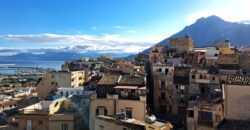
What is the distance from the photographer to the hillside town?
78.2 ft

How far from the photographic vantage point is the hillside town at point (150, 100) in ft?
78.2

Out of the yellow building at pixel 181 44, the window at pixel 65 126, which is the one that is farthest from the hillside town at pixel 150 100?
the yellow building at pixel 181 44

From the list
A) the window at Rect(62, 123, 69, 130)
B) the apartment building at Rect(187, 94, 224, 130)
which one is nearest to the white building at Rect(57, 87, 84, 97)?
the window at Rect(62, 123, 69, 130)

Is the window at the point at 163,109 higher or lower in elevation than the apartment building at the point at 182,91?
lower

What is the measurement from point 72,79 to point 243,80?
44428 mm

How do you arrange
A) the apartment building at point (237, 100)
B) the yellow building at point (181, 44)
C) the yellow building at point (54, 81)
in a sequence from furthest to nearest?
the yellow building at point (181, 44) → the yellow building at point (54, 81) → the apartment building at point (237, 100)

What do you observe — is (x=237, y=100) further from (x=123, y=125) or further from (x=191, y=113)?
(x=191, y=113)

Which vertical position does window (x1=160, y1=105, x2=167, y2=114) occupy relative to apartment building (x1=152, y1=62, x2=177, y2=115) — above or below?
below

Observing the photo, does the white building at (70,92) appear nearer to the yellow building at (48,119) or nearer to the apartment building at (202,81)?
the yellow building at (48,119)

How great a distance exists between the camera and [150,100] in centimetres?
6222

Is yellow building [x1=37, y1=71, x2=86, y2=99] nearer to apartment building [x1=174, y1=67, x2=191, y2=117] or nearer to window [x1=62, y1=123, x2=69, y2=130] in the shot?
apartment building [x1=174, y1=67, x2=191, y2=117]

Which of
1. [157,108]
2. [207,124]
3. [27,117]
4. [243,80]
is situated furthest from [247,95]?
[157,108]

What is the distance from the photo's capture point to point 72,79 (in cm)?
6291

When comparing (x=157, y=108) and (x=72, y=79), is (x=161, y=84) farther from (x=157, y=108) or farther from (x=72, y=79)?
(x=72, y=79)
